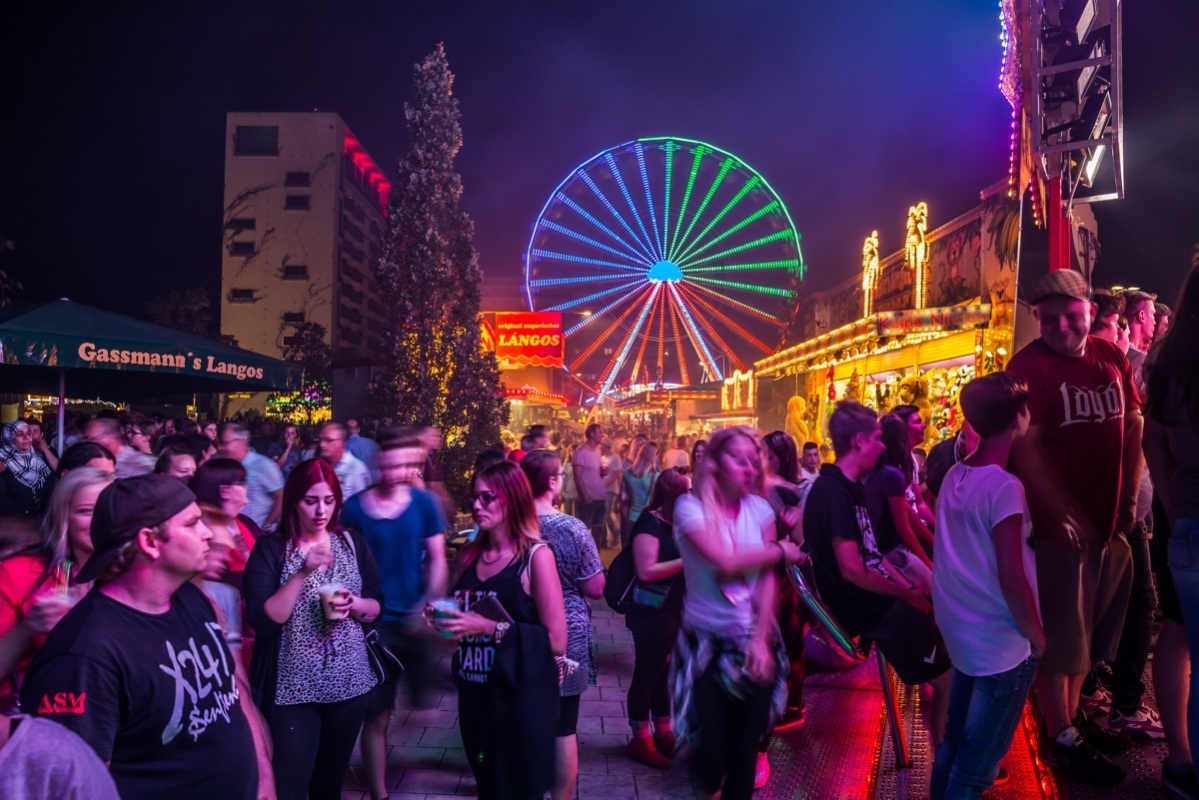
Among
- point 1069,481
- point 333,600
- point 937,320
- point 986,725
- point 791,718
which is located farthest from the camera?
point 937,320

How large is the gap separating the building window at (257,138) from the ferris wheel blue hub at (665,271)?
142 feet

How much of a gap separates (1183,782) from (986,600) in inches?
55.9

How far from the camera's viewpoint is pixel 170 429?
47.5 ft

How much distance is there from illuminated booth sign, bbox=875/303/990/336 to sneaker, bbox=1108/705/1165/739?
6964 millimetres

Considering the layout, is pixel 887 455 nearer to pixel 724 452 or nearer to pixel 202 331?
pixel 724 452

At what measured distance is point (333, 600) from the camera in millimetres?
3451

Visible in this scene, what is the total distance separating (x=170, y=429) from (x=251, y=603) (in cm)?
1228

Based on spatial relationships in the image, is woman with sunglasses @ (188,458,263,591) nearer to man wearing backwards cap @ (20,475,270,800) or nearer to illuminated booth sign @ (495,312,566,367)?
man wearing backwards cap @ (20,475,270,800)

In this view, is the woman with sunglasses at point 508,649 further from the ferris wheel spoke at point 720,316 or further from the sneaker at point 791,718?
the ferris wheel spoke at point 720,316

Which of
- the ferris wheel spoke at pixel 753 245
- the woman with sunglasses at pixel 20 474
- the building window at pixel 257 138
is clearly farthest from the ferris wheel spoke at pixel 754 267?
the building window at pixel 257 138

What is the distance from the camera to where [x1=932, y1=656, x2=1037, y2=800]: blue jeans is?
3074 mm

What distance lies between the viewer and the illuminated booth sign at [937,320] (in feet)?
35.6

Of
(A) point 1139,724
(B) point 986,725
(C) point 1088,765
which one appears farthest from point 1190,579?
(A) point 1139,724

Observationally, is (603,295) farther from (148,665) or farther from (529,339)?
(148,665)
